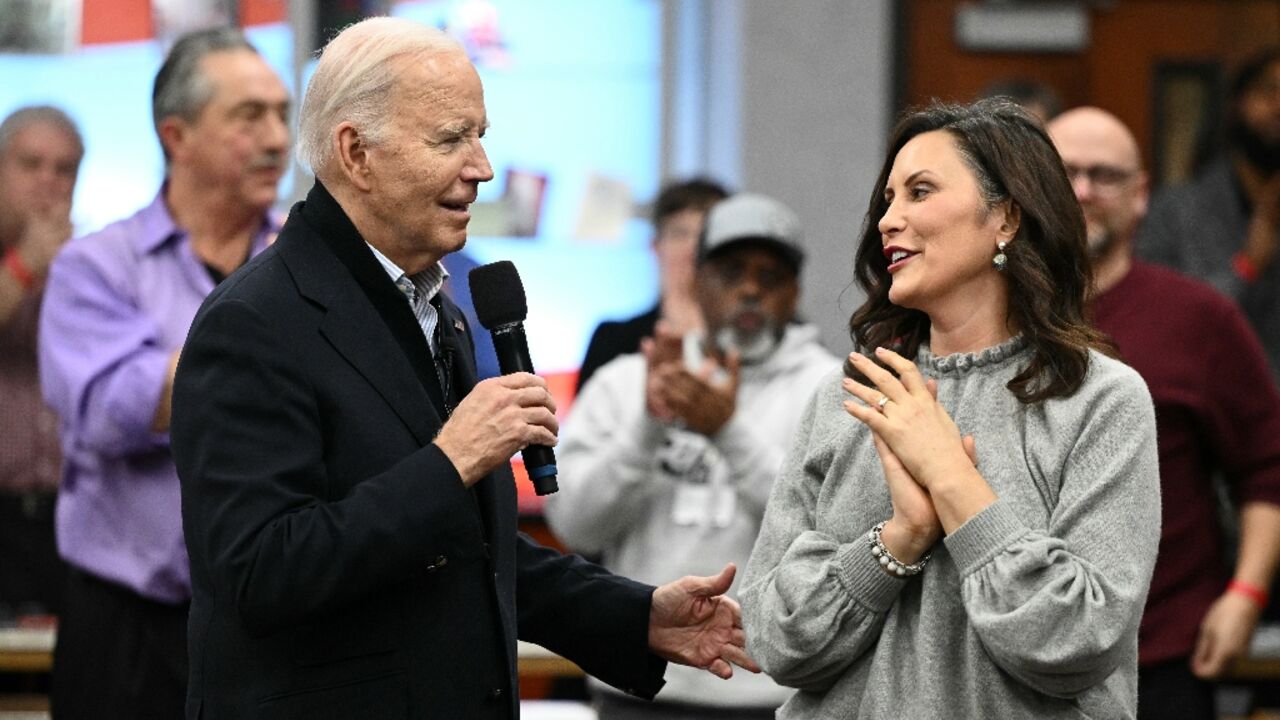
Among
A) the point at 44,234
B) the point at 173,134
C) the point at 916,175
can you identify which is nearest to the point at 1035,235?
the point at 916,175

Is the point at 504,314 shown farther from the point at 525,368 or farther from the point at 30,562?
the point at 30,562

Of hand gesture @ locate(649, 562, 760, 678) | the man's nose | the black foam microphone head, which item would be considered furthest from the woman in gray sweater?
the man's nose

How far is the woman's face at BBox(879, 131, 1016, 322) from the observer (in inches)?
97.6

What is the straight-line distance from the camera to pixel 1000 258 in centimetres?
250

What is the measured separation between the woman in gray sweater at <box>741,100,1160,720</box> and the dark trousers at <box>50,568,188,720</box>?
1.38m

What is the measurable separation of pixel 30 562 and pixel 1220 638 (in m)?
3.27

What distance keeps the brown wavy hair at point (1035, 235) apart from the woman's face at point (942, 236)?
0.02 m

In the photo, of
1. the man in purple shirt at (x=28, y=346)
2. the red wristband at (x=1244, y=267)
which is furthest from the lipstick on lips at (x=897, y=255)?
the man in purple shirt at (x=28, y=346)

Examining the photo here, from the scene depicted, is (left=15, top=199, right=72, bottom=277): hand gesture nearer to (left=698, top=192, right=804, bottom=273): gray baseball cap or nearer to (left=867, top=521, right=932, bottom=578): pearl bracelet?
(left=698, top=192, right=804, bottom=273): gray baseball cap

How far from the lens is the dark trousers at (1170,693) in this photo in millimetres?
3695

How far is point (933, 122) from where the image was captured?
2566 millimetres

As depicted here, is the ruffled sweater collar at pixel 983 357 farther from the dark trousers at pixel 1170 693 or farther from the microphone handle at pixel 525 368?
the dark trousers at pixel 1170 693

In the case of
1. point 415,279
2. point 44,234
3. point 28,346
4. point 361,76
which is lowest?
point 28,346

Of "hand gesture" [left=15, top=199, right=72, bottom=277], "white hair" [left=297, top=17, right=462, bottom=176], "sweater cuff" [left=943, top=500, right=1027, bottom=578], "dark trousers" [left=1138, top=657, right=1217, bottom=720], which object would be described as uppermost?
"white hair" [left=297, top=17, right=462, bottom=176]
